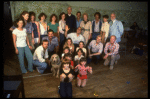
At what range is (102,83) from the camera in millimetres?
3021

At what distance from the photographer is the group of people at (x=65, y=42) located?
293 cm

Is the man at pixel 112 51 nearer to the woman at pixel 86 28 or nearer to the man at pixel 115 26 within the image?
the man at pixel 115 26

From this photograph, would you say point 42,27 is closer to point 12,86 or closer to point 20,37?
point 20,37

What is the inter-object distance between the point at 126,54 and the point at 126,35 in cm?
273

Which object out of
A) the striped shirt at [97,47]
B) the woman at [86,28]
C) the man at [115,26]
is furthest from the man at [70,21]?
the man at [115,26]

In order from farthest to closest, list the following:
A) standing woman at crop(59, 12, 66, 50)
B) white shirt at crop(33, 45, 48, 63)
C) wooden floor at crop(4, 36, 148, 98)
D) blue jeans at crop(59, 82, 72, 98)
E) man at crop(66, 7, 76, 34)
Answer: man at crop(66, 7, 76, 34), standing woman at crop(59, 12, 66, 50), white shirt at crop(33, 45, 48, 63), wooden floor at crop(4, 36, 148, 98), blue jeans at crop(59, 82, 72, 98)

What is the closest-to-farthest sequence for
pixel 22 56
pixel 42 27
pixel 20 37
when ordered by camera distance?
pixel 20 37 < pixel 22 56 < pixel 42 27

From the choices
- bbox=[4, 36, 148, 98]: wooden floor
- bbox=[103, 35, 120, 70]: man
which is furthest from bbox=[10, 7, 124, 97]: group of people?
bbox=[4, 36, 148, 98]: wooden floor

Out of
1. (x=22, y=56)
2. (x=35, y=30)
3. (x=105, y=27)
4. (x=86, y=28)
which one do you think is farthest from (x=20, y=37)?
(x=105, y=27)

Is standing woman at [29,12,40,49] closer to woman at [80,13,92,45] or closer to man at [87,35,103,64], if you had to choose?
woman at [80,13,92,45]

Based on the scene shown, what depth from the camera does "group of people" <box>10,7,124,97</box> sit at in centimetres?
293

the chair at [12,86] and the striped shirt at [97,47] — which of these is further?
the striped shirt at [97,47]

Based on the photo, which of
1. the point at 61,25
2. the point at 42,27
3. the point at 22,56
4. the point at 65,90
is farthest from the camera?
the point at 61,25

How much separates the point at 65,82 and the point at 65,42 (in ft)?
5.20
